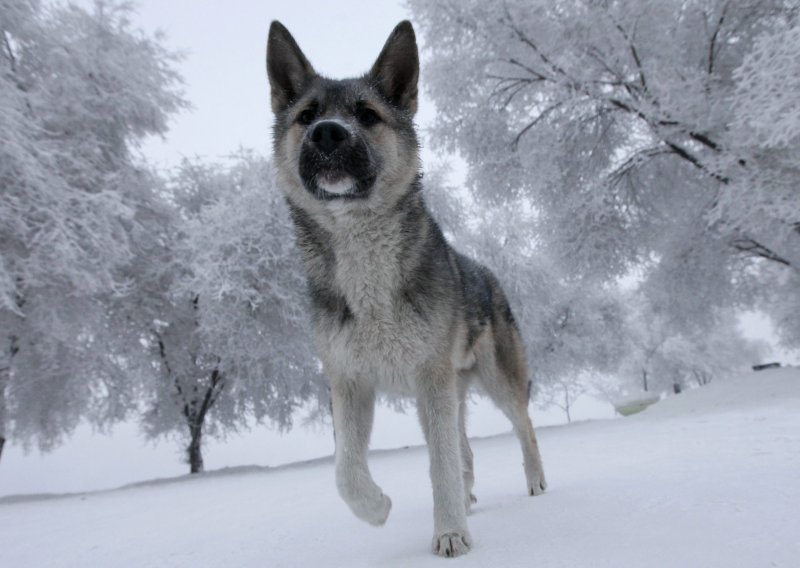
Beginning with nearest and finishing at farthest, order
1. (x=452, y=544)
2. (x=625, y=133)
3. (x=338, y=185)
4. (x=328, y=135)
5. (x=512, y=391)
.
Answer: (x=452, y=544) < (x=328, y=135) < (x=338, y=185) < (x=512, y=391) < (x=625, y=133)

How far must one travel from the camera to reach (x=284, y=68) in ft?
10.6

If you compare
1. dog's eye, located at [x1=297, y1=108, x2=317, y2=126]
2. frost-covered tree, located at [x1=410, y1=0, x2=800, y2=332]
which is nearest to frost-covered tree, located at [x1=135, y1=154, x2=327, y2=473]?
frost-covered tree, located at [x1=410, y1=0, x2=800, y2=332]

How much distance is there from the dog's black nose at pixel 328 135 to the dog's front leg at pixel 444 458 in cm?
123

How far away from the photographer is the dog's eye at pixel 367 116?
2872mm

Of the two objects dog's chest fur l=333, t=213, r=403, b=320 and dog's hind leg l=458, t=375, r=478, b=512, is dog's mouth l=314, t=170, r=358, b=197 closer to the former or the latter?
dog's chest fur l=333, t=213, r=403, b=320

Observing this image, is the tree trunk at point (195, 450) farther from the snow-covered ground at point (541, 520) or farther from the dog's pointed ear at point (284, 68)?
the dog's pointed ear at point (284, 68)

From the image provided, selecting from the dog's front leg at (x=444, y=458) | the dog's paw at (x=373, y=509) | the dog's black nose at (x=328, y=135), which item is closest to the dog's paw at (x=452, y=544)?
the dog's front leg at (x=444, y=458)

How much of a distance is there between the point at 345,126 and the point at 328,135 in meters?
0.10

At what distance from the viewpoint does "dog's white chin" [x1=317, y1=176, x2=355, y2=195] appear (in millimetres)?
2605

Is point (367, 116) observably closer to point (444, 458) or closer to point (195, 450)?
point (444, 458)

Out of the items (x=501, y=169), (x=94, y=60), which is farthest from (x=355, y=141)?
(x=94, y=60)

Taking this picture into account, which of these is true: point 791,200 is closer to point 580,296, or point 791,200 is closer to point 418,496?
point 418,496

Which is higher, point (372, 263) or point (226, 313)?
point (226, 313)

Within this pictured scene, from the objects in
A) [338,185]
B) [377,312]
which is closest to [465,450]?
[377,312]
